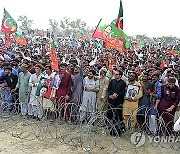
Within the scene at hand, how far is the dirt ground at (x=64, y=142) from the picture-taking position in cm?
656

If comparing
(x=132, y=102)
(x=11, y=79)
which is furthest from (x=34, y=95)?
(x=132, y=102)

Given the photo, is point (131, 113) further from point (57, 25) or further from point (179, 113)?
point (57, 25)

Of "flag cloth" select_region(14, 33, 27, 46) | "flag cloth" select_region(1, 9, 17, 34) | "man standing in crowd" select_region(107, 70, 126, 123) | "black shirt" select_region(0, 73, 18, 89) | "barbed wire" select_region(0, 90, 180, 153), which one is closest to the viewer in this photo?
"barbed wire" select_region(0, 90, 180, 153)

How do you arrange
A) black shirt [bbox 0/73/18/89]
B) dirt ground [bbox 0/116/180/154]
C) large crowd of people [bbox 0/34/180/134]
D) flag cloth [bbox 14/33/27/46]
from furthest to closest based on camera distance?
flag cloth [bbox 14/33/27/46] < black shirt [bbox 0/73/18/89] < large crowd of people [bbox 0/34/180/134] < dirt ground [bbox 0/116/180/154]

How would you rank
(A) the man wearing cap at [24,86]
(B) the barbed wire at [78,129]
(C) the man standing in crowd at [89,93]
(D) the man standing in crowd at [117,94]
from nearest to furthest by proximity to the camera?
(B) the barbed wire at [78,129], (D) the man standing in crowd at [117,94], (C) the man standing in crowd at [89,93], (A) the man wearing cap at [24,86]

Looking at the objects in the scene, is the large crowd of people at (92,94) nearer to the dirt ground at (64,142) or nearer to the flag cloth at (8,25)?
the dirt ground at (64,142)

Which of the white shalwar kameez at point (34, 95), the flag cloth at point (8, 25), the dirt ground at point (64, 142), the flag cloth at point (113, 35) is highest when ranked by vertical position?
the flag cloth at point (8, 25)

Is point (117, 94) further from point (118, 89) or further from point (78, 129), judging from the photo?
point (78, 129)

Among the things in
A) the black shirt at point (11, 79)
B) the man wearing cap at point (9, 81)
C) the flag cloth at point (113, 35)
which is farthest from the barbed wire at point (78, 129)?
the flag cloth at point (113, 35)

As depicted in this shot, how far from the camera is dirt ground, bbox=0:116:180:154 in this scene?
6.56 meters

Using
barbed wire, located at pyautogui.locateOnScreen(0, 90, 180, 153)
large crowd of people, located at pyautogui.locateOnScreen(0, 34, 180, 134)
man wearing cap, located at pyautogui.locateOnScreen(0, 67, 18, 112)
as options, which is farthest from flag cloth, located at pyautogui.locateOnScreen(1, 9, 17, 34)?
barbed wire, located at pyautogui.locateOnScreen(0, 90, 180, 153)

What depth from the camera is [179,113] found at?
22.8ft

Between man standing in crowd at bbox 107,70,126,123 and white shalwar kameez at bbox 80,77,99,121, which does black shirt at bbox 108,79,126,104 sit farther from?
white shalwar kameez at bbox 80,77,99,121

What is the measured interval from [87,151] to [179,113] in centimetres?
225
